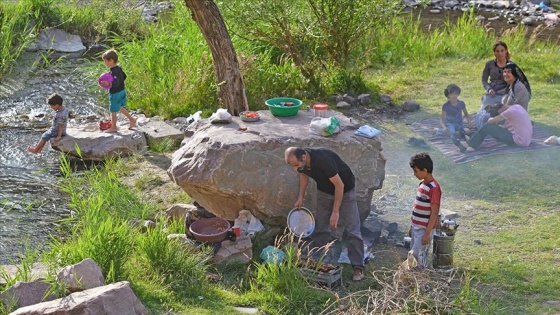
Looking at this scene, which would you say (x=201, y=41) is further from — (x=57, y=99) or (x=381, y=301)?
(x=381, y=301)

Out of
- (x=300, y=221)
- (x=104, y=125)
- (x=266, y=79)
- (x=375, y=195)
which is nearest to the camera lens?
(x=300, y=221)

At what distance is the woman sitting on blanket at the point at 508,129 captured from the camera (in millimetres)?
10961

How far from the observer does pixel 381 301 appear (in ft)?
21.0

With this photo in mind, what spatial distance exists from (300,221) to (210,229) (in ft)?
2.91

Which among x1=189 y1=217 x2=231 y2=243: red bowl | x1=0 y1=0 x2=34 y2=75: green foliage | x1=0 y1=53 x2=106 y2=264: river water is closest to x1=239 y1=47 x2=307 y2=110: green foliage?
x1=0 y1=53 x2=106 y2=264: river water

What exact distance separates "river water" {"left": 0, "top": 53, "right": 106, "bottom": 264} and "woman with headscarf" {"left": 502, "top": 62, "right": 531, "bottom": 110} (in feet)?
18.8

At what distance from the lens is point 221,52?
36.4 feet

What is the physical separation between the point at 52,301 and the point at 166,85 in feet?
24.0

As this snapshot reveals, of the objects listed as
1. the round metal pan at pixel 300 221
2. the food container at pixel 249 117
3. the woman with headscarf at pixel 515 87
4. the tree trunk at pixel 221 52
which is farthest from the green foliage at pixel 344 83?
the round metal pan at pixel 300 221

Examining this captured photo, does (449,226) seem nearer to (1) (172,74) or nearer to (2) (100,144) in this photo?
(2) (100,144)

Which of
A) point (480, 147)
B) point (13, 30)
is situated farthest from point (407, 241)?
point (13, 30)

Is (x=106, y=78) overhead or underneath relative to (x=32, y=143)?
overhead

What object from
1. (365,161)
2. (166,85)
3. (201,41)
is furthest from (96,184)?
(201,41)

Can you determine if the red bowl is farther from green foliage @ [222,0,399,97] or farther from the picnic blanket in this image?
green foliage @ [222,0,399,97]
